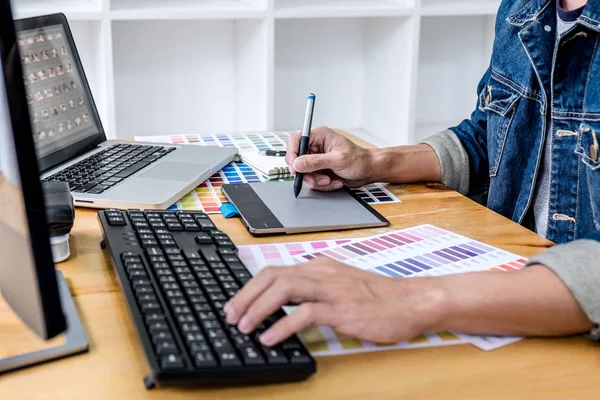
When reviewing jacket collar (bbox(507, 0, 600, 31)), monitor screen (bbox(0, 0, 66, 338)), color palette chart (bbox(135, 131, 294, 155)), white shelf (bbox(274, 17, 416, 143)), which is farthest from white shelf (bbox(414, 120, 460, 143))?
monitor screen (bbox(0, 0, 66, 338))

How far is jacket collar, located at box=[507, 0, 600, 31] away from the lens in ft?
3.64

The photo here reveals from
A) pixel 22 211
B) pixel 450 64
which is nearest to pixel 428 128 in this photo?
pixel 450 64

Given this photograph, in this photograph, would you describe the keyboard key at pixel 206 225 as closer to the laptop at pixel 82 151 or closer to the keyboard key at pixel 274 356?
the laptop at pixel 82 151

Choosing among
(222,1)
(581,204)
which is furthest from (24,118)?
(222,1)

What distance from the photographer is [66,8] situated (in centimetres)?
199

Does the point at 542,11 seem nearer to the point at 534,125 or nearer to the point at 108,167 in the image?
the point at 534,125

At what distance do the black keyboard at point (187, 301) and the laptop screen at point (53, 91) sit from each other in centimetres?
28

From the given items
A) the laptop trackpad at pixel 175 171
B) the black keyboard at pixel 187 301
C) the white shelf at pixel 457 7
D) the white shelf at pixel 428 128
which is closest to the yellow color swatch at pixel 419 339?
the black keyboard at pixel 187 301

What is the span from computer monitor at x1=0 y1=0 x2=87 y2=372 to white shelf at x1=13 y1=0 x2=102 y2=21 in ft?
4.62

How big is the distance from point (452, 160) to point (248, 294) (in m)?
0.73

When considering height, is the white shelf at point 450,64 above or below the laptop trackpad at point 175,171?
above

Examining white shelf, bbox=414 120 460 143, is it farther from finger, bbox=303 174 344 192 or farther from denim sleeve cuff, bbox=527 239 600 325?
denim sleeve cuff, bbox=527 239 600 325

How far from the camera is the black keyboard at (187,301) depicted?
645mm

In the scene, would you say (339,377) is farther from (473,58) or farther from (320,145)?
(473,58)
